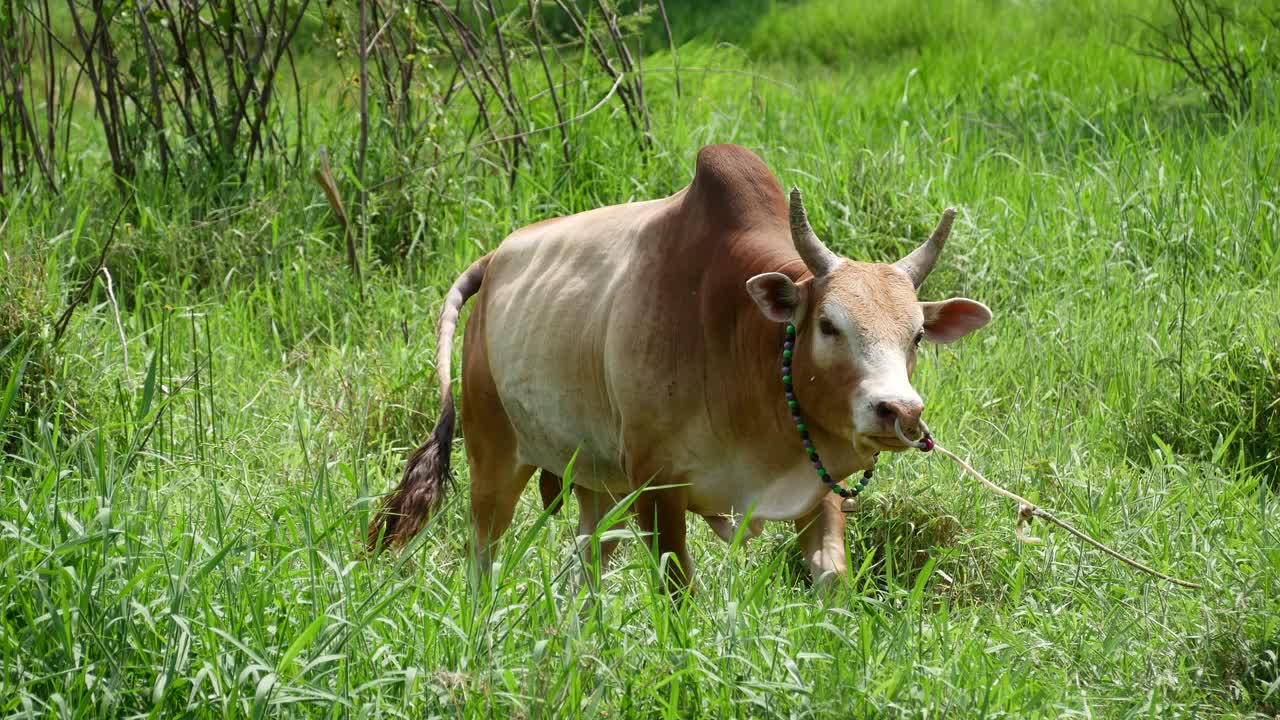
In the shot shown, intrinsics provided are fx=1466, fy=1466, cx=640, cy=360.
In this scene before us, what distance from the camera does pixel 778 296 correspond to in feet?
10.2

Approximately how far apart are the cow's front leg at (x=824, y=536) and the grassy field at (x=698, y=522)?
0.33ft

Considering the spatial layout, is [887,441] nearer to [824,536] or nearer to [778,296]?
[778,296]

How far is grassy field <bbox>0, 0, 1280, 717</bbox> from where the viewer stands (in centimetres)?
258

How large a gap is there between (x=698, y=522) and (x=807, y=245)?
129 cm

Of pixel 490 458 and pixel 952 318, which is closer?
pixel 952 318

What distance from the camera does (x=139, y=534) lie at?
3033mm

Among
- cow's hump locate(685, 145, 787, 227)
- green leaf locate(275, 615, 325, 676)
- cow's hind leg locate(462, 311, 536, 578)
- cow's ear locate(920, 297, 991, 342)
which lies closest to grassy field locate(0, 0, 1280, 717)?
green leaf locate(275, 615, 325, 676)

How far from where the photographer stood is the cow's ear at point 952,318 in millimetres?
3242

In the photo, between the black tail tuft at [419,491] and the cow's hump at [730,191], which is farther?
the black tail tuft at [419,491]

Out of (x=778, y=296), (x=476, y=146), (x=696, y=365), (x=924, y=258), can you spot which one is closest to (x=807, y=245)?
(x=778, y=296)

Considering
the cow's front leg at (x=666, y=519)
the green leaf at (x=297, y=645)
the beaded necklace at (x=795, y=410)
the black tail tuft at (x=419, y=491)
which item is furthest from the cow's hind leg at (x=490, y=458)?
the green leaf at (x=297, y=645)

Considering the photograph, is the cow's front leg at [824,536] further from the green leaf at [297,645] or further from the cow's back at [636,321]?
the green leaf at [297,645]

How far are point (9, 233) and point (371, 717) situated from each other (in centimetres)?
313

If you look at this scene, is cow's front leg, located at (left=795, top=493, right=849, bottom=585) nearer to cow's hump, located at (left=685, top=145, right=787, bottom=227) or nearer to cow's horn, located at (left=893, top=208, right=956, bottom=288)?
cow's horn, located at (left=893, top=208, right=956, bottom=288)
